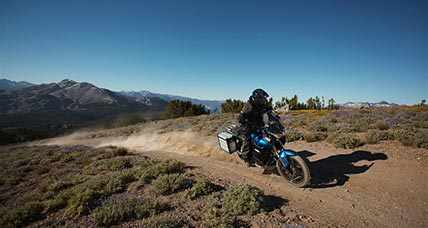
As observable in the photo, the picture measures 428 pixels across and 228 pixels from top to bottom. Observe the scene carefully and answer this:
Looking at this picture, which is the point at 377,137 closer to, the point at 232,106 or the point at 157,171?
the point at 157,171

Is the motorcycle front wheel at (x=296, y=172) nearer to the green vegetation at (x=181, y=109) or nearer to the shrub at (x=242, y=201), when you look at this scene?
the shrub at (x=242, y=201)

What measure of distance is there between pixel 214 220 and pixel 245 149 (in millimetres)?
3127

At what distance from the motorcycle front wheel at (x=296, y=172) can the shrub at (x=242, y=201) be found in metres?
1.30

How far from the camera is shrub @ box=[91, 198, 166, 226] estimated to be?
4.52 metres

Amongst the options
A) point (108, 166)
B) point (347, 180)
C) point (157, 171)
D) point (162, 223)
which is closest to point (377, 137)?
point (347, 180)

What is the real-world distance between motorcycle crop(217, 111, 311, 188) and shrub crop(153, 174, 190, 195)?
7.74ft

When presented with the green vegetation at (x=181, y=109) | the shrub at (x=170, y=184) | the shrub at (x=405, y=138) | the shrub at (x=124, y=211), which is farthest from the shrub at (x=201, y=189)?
the green vegetation at (x=181, y=109)

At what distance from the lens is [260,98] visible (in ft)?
22.3

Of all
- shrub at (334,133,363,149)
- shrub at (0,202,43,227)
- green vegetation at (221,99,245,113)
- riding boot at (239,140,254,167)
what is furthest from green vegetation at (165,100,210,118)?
shrub at (0,202,43,227)

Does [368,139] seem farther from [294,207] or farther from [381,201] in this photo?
[294,207]

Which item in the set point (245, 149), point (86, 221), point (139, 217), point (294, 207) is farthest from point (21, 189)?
point (294, 207)

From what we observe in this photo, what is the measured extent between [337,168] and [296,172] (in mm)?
2400

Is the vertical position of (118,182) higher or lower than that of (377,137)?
lower

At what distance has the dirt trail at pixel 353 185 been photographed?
4.51 m
